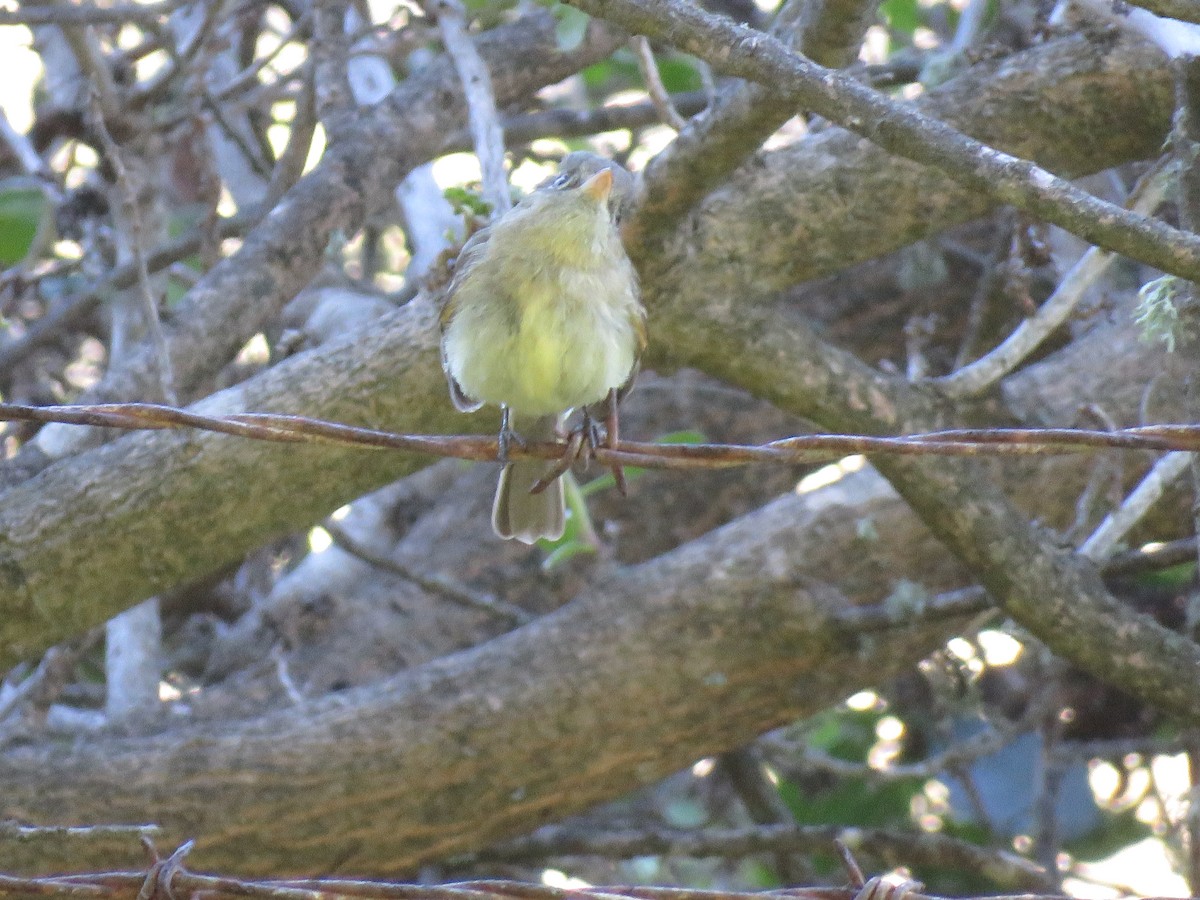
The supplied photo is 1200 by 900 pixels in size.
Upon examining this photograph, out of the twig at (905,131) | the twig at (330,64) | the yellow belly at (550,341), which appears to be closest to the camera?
the twig at (905,131)

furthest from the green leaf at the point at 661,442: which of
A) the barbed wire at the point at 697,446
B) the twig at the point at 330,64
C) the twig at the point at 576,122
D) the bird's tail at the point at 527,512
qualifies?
the barbed wire at the point at 697,446

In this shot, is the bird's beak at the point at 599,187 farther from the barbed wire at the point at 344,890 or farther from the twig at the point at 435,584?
the barbed wire at the point at 344,890

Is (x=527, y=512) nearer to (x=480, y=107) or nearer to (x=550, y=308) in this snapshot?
(x=550, y=308)

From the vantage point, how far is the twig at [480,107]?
371cm

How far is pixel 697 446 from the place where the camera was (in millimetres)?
1989

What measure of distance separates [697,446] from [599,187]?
143 centimetres

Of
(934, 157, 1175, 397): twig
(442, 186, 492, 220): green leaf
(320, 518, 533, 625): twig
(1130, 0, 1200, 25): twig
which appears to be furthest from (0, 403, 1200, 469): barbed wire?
(320, 518, 533, 625): twig

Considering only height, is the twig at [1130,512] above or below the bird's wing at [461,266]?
below

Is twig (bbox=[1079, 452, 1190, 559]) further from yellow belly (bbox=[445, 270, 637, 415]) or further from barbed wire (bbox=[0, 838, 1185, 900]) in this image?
barbed wire (bbox=[0, 838, 1185, 900])

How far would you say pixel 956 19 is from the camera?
19.4 feet

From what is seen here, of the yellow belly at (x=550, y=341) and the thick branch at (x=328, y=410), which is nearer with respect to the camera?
the yellow belly at (x=550, y=341)

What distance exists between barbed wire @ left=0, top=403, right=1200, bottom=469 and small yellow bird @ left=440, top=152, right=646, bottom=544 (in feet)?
3.65

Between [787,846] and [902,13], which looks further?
[902,13]

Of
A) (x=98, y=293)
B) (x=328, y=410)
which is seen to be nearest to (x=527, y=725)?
(x=328, y=410)
